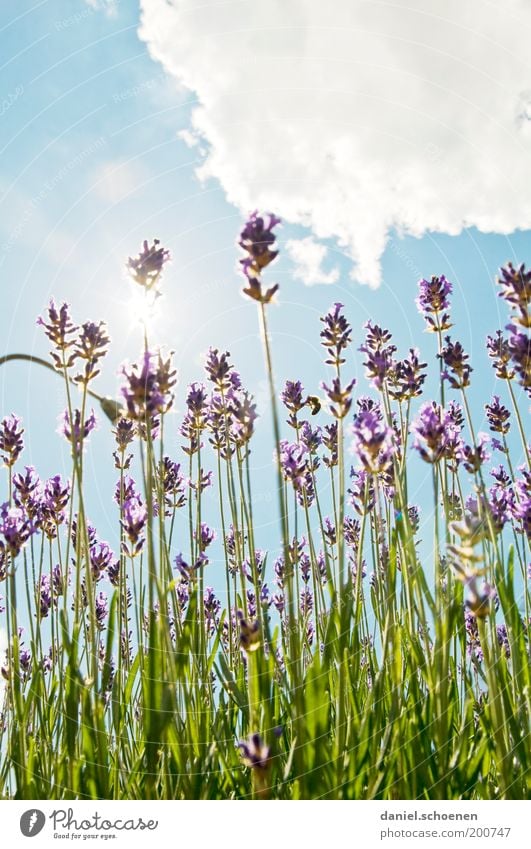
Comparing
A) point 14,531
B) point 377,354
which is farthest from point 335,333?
point 14,531

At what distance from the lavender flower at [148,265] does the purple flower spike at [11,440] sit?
1.35 m

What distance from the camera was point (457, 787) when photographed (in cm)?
203

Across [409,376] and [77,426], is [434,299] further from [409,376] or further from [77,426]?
[77,426]

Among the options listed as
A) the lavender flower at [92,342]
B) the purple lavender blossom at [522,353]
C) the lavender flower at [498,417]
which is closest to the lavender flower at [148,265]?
the lavender flower at [92,342]

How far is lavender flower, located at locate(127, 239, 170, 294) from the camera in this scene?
7.04ft

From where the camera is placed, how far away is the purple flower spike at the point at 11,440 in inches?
123

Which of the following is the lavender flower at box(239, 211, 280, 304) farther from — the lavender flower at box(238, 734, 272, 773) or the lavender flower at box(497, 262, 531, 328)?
the lavender flower at box(238, 734, 272, 773)

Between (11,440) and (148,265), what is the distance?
1471 mm

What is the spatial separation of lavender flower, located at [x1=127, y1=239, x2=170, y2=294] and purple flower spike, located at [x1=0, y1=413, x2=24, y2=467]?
1352mm

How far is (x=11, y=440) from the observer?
314cm

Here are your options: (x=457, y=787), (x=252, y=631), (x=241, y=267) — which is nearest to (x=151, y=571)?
(x=252, y=631)

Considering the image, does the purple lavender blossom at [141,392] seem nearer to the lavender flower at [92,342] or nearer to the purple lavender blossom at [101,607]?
the lavender flower at [92,342]

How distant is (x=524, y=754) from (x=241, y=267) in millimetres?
1942

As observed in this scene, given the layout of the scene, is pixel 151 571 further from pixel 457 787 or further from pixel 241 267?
pixel 457 787
